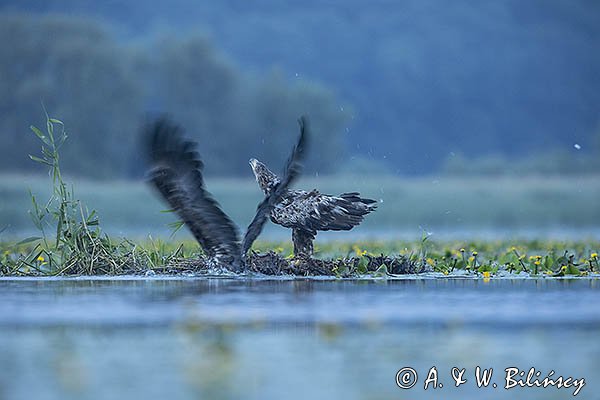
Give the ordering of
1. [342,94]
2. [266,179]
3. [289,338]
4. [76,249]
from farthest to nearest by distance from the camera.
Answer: [342,94] < [76,249] < [266,179] < [289,338]

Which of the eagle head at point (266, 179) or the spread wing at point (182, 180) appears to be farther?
the eagle head at point (266, 179)

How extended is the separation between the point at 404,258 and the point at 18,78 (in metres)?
66.5

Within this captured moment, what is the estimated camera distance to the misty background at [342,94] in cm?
7212

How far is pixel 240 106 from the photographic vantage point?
8256 cm

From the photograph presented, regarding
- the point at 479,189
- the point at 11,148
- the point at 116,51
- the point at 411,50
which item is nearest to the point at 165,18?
the point at 411,50

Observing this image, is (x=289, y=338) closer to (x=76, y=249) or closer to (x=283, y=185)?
(x=283, y=185)

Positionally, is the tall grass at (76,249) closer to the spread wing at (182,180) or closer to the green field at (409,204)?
the spread wing at (182,180)

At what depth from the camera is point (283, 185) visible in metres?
15.1

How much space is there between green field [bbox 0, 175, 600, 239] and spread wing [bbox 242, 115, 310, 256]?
12625 mm

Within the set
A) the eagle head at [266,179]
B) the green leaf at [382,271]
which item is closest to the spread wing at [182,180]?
the eagle head at [266,179]

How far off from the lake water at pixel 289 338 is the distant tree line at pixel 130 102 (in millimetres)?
56843

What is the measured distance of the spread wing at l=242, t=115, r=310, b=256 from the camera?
48.7ft

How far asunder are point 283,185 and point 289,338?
4393mm

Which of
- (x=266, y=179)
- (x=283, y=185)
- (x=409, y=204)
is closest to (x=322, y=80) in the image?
(x=409, y=204)
